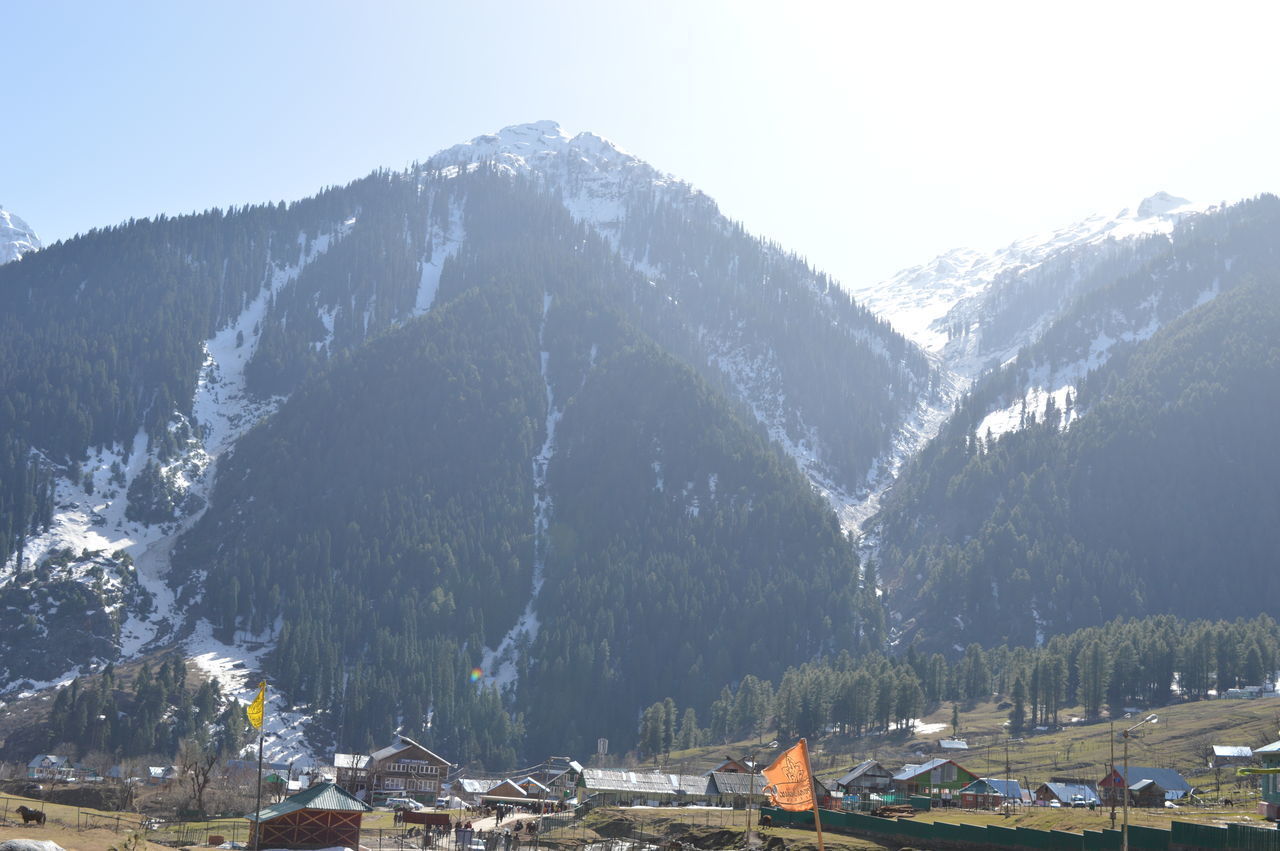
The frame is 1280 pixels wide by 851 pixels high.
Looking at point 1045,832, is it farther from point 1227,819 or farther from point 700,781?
point 700,781

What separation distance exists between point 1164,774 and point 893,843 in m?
59.9

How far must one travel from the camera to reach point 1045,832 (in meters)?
77.2

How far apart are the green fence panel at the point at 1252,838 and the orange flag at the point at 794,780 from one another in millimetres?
32432

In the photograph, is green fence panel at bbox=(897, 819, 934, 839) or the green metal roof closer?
green fence panel at bbox=(897, 819, 934, 839)

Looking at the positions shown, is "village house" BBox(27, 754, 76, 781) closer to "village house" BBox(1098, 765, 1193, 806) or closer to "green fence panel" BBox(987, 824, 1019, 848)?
"green fence panel" BBox(987, 824, 1019, 848)

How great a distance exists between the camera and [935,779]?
137 metres

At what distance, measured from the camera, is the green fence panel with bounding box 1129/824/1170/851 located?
72.1m

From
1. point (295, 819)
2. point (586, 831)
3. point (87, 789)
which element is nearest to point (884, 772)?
point (586, 831)

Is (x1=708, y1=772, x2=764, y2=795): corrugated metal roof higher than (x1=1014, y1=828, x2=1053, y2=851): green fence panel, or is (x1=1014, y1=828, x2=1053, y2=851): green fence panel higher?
(x1=1014, y1=828, x2=1053, y2=851): green fence panel

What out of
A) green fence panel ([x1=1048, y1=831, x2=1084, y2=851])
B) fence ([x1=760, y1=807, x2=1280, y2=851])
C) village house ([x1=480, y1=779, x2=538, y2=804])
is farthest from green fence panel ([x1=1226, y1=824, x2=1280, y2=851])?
village house ([x1=480, y1=779, x2=538, y2=804])

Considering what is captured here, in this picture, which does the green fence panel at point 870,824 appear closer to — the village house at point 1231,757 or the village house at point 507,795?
the village house at point 507,795

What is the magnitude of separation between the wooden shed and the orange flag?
49.9 m

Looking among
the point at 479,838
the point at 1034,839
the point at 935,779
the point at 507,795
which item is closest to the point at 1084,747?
the point at 935,779

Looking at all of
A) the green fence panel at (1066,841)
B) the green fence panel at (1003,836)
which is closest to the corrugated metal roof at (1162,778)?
the green fence panel at (1003,836)
